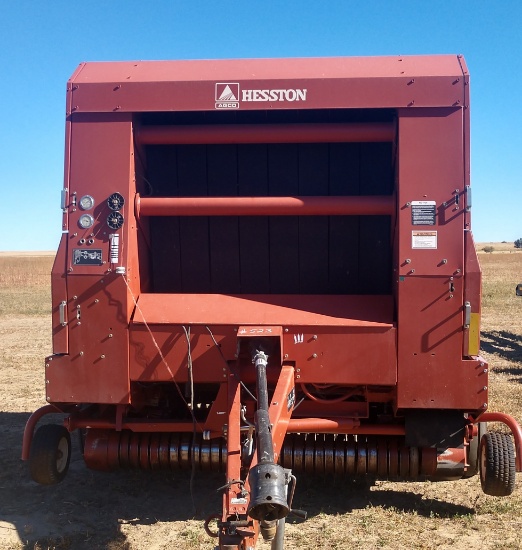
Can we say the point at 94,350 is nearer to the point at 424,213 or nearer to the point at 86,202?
the point at 86,202

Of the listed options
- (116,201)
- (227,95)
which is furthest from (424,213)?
(116,201)

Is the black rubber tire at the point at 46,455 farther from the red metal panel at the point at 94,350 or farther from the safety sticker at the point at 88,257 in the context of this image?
the safety sticker at the point at 88,257

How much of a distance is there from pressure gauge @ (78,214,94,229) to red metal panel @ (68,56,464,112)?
69 centimetres

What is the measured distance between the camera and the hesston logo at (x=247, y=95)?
4.03 metres

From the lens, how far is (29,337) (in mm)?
12953

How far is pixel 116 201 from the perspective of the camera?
407 cm

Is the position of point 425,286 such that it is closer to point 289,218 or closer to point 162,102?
point 289,218

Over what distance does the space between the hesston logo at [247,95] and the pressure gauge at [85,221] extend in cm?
109

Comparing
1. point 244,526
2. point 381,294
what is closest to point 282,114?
point 381,294

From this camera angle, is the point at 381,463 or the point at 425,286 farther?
the point at 381,463

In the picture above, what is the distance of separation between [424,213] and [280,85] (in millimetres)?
1219

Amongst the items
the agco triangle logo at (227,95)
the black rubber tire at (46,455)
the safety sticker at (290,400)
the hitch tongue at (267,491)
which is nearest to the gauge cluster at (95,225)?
the agco triangle logo at (227,95)

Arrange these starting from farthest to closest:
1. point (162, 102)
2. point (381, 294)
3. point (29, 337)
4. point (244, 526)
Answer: point (29, 337) < point (381, 294) < point (162, 102) < point (244, 526)

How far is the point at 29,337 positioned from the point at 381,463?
10298mm
